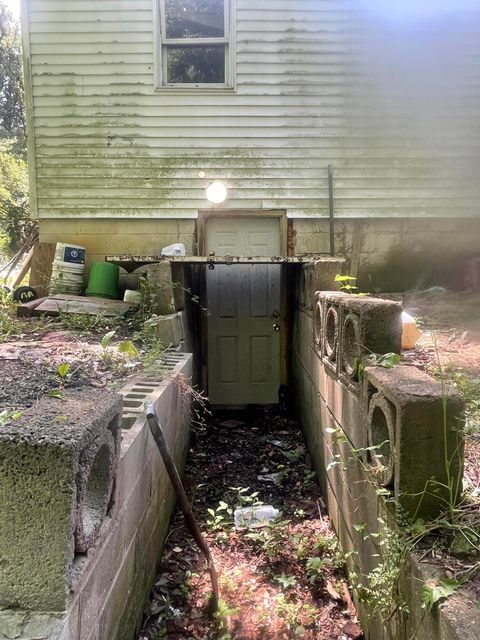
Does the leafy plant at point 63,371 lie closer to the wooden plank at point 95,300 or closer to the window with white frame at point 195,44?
the wooden plank at point 95,300

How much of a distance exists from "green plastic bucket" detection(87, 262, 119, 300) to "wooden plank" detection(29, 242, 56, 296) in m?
0.63

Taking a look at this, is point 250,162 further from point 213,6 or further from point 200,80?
point 213,6

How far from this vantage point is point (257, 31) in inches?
233

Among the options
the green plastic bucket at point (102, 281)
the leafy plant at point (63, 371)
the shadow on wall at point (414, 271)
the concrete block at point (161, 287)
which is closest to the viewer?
the leafy plant at point (63, 371)

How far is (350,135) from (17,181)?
37.7 ft

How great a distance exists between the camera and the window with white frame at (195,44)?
19.6ft

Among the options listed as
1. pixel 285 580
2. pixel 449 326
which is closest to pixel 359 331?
pixel 285 580

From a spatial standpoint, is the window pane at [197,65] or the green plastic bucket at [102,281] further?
the window pane at [197,65]

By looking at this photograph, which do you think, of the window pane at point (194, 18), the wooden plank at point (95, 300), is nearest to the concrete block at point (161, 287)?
the wooden plank at point (95, 300)

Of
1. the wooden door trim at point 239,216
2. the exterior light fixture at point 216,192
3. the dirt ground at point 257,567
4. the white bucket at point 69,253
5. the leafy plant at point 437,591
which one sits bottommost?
the dirt ground at point 257,567

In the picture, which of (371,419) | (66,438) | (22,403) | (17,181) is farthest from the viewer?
(17,181)

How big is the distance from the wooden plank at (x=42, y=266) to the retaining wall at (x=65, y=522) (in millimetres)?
4749

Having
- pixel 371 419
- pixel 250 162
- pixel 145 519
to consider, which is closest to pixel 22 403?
pixel 145 519

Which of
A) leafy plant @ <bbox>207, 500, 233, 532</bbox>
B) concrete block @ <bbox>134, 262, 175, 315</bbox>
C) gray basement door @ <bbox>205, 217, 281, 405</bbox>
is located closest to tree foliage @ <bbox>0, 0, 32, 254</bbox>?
gray basement door @ <bbox>205, 217, 281, 405</bbox>
